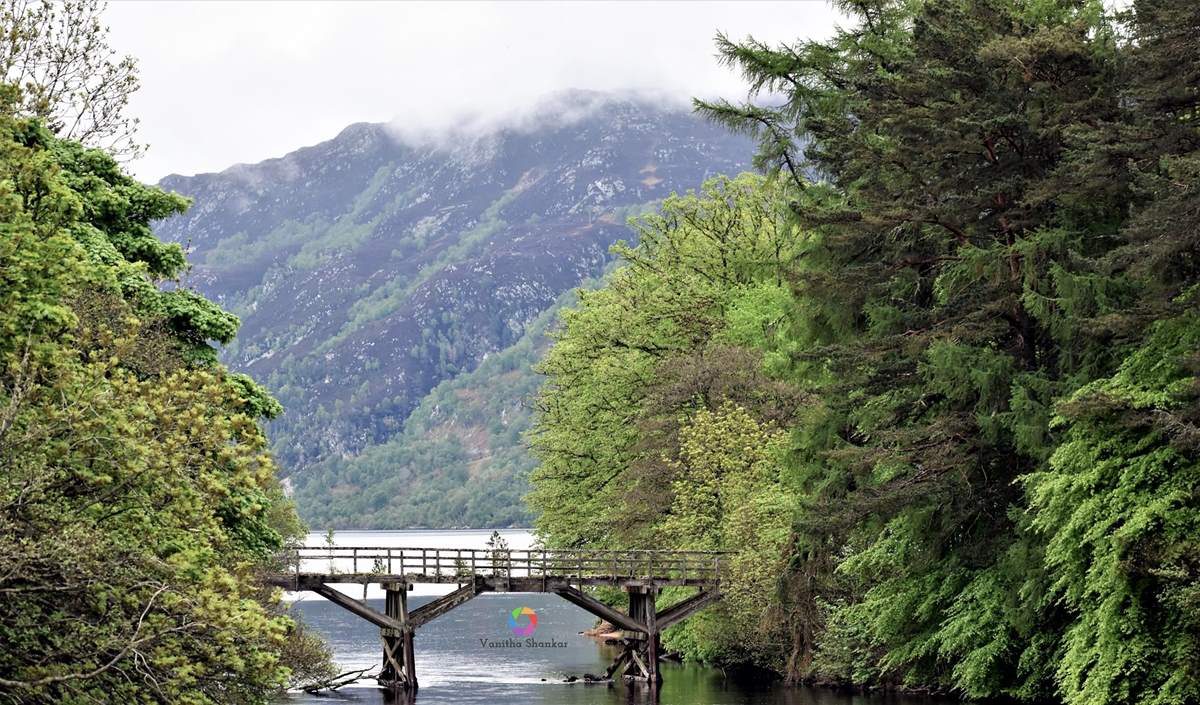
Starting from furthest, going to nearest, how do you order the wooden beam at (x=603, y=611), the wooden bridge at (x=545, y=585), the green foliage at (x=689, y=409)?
the wooden beam at (x=603, y=611) → the wooden bridge at (x=545, y=585) → the green foliage at (x=689, y=409)

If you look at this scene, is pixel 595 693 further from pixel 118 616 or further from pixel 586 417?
pixel 118 616

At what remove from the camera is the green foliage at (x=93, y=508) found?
14.7 m

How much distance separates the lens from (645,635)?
45531 millimetres

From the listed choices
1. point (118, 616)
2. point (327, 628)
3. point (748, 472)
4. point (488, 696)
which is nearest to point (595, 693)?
point (488, 696)

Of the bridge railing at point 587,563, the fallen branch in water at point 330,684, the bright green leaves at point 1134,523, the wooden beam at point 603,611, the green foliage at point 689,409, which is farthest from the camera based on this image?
the wooden beam at point 603,611

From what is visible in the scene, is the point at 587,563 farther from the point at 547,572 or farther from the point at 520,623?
the point at 520,623

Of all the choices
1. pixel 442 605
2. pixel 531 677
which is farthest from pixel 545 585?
pixel 531 677

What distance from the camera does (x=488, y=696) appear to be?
141 ft

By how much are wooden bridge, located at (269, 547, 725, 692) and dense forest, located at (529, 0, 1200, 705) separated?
4.07 m

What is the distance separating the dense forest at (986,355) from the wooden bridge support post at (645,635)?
4.47m

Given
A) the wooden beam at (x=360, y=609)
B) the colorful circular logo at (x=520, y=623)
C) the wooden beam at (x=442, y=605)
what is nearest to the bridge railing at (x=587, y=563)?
the wooden beam at (x=442, y=605)

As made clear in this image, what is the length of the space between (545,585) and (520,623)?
47.6 meters

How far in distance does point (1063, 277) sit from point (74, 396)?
16.2m

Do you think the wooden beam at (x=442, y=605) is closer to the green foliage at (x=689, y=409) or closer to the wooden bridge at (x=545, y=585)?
the wooden bridge at (x=545, y=585)
